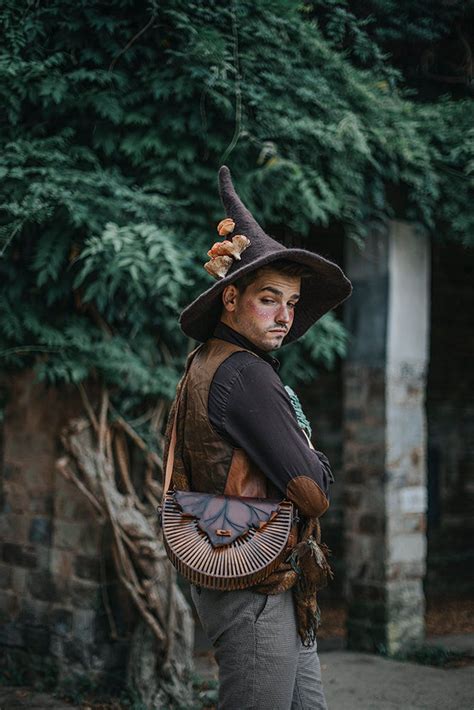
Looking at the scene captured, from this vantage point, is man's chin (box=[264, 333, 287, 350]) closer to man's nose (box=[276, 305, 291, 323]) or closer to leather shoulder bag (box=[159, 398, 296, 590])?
man's nose (box=[276, 305, 291, 323])

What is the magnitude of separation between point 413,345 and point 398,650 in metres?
1.92

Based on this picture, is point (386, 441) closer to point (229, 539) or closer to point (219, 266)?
point (219, 266)

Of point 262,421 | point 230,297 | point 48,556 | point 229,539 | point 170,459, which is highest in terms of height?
point 230,297

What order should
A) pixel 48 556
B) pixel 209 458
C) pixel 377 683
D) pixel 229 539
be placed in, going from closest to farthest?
pixel 229 539 → pixel 209 458 → pixel 377 683 → pixel 48 556

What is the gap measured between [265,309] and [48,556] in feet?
9.57

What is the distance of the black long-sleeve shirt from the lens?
87.5 inches

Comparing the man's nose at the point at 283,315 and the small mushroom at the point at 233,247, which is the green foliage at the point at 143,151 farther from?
the man's nose at the point at 283,315

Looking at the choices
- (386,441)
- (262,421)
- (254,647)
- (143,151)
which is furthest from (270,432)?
(386,441)

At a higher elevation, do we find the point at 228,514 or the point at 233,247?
the point at 233,247

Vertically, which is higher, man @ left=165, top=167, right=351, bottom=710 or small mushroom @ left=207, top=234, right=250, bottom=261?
small mushroom @ left=207, top=234, right=250, bottom=261

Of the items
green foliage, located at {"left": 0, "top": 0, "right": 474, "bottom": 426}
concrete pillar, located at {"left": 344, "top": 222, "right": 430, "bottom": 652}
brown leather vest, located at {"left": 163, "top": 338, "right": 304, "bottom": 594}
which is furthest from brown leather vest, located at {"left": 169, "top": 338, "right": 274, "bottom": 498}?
concrete pillar, located at {"left": 344, "top": 222, "right": 430, "bottom": 652}

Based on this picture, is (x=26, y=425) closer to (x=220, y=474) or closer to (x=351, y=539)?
(x=351, y=539)

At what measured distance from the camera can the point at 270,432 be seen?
87.4 inches

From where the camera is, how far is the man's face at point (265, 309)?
7.98 ft
